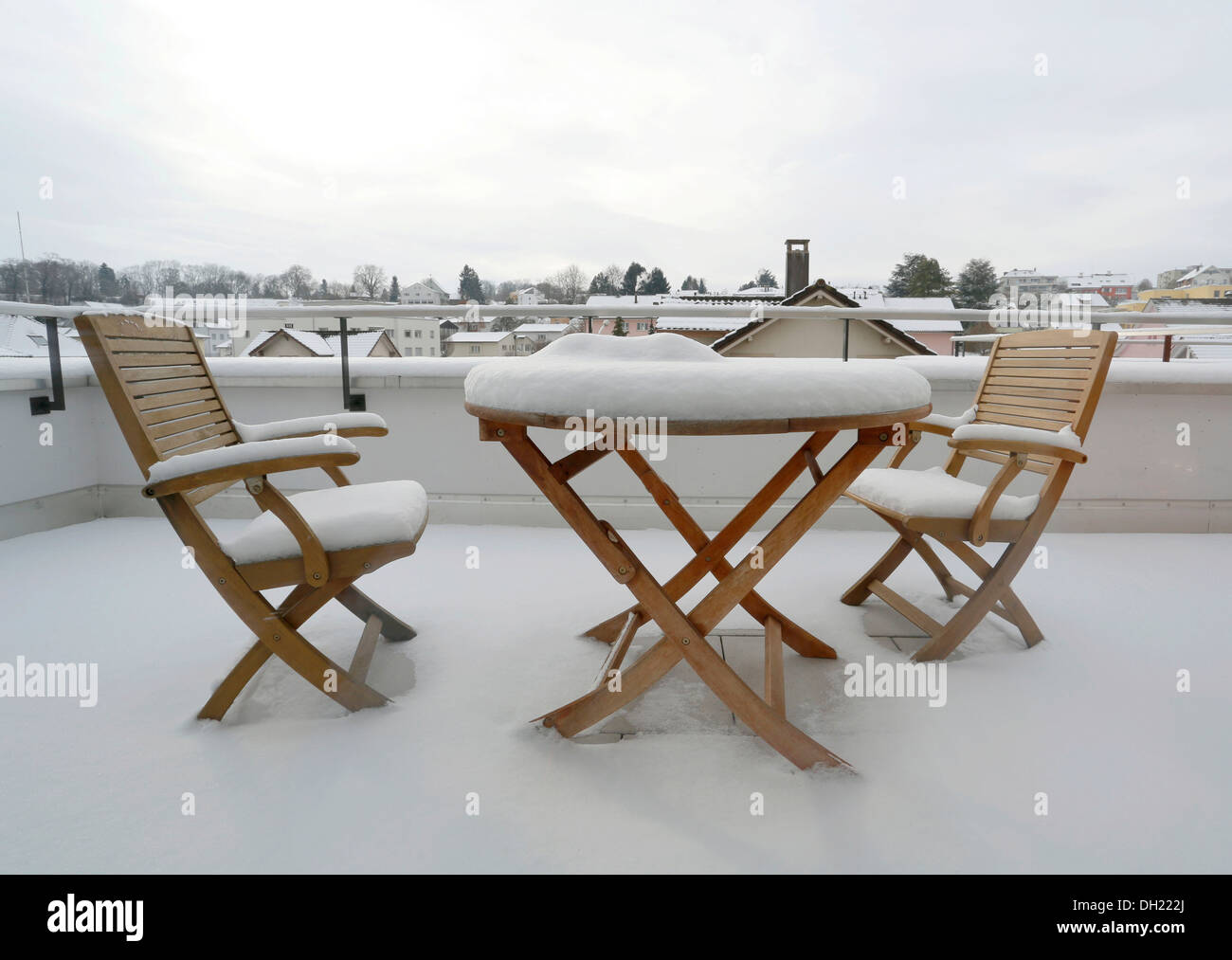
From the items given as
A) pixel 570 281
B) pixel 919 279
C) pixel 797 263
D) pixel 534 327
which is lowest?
pixel 534 327

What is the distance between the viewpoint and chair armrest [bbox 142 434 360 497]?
1.36m

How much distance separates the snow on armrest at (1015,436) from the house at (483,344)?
4.22 feet

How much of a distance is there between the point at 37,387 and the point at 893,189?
13.3 feet

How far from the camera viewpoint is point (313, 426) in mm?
1949

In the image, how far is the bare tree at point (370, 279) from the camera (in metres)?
3.30

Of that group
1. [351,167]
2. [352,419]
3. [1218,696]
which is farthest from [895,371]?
[351,167]

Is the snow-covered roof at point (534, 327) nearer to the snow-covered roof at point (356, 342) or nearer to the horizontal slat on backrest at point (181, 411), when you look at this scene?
the snow-covered roof at point (356, 342)

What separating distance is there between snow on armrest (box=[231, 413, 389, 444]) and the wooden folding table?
0.57 metres

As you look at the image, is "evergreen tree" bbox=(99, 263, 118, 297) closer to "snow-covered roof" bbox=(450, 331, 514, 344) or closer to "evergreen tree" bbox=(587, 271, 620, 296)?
"snow-covered roof" bbox=(450, 331, 514, 344)

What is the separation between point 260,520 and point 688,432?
46.2 inches

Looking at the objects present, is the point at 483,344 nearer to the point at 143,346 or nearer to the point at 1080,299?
the point at 143,346

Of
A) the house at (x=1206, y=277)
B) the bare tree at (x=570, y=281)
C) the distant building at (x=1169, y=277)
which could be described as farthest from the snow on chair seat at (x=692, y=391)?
the distant building at (x=1169, y=277)

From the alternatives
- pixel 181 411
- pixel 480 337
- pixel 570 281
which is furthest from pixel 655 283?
pixel 181 411
